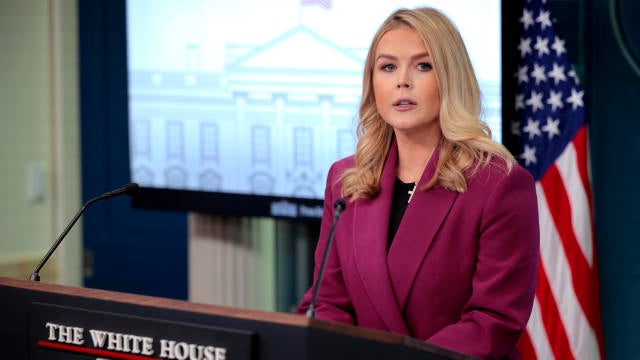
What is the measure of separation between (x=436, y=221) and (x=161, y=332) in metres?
0.71

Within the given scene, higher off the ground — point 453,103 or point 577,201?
point 453,103

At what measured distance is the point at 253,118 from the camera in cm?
411

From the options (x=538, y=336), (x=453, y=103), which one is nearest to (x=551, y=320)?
(x=538, y=336)

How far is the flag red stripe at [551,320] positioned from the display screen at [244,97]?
898 millimetres

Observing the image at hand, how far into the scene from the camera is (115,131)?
5078 millimetres

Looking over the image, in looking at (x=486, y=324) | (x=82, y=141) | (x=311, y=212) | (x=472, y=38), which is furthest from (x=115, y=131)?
(x=486, y=324)

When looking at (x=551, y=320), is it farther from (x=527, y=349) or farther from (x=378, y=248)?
(x=378, y=248)

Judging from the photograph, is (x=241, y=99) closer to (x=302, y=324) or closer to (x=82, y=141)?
(x=82, y=141)

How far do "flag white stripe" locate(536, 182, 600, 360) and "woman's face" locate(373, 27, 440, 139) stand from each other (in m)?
1.45

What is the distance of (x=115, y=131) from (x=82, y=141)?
21 centimetres

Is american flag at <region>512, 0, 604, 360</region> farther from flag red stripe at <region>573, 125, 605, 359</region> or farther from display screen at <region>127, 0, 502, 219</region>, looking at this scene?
display screen at <region>127, 0, 502, 219</region>

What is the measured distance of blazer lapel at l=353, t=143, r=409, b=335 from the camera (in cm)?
207

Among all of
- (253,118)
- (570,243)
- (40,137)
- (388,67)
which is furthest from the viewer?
(40,137)

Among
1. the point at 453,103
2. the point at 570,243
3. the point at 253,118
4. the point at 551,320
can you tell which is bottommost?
the point at 551,320
